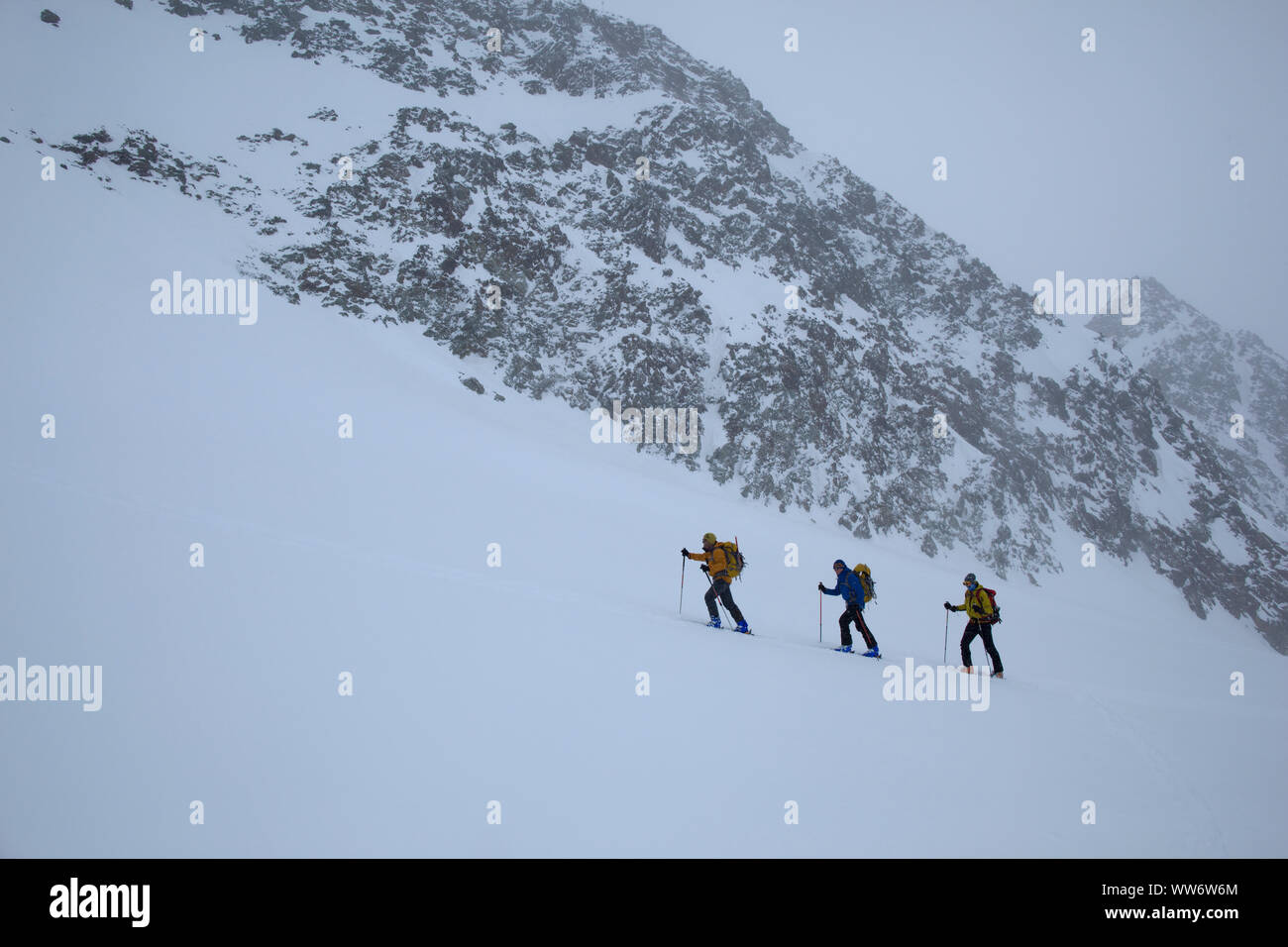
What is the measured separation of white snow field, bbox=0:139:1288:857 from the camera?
3.72 metres

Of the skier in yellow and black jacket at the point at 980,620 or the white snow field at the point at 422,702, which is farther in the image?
the skier in yellow and black jacket at the point at 980,620

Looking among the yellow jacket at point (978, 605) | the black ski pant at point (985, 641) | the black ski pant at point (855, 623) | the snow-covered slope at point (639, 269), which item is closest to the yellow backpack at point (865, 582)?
the black ski pant at point (855, 623)

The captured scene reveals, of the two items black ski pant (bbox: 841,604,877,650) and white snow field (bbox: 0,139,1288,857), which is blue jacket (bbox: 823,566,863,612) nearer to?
black ski pant (bbox: 841,604,877,650)

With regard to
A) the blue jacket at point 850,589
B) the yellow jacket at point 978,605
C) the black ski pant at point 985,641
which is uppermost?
the blue jacket at point 850,589

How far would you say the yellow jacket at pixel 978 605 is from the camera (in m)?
10.2

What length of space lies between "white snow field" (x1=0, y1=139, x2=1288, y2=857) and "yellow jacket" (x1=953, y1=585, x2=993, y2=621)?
146cm

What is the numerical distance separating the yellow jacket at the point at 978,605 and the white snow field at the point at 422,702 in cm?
146

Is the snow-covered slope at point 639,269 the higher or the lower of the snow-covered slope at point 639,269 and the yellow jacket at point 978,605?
the higher

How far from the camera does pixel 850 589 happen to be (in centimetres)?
1038

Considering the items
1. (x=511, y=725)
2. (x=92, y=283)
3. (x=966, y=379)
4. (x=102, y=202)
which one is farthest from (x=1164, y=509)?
(x=102, y=202)

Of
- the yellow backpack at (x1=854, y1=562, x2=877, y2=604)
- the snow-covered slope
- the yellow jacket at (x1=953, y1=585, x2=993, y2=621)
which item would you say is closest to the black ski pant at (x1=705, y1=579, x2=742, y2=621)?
the yellow backpack at (x1=854, y1=562, x2=877, y2=604)

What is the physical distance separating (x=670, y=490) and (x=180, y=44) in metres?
49.1

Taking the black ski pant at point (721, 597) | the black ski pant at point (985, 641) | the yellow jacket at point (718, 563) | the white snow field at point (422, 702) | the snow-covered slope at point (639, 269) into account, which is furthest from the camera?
the snow-covered slope at point (639, 269)

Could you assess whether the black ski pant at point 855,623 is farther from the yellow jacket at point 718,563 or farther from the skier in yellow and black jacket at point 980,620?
the yellow jacket at point 718,563
